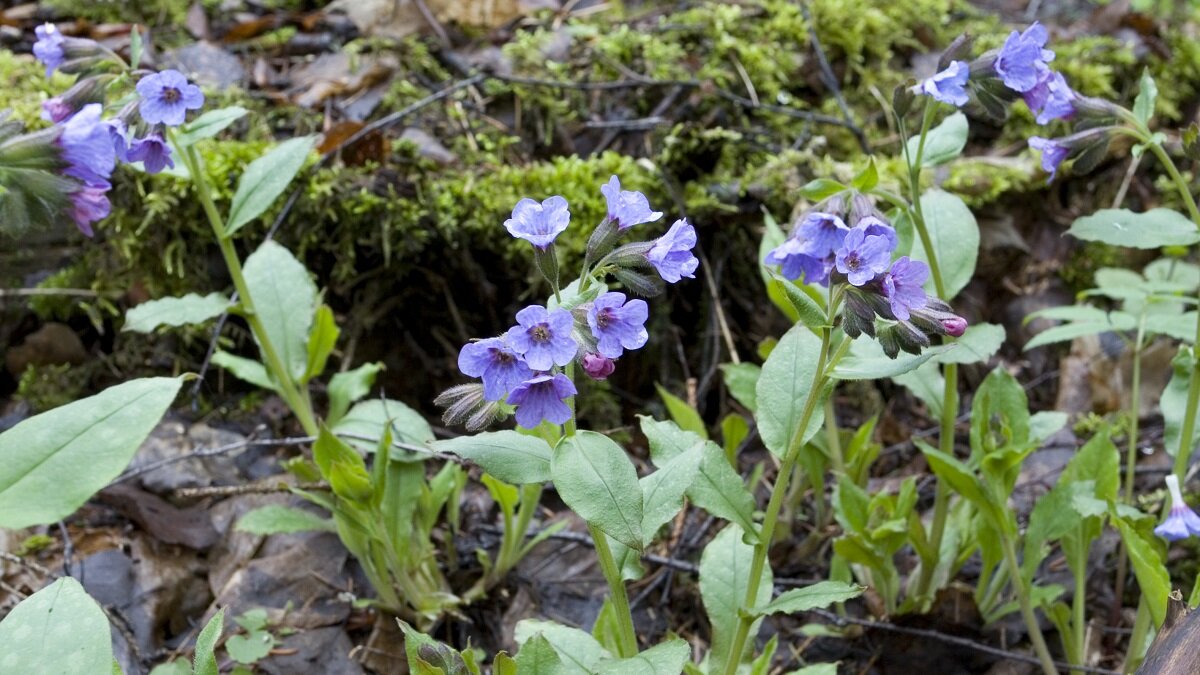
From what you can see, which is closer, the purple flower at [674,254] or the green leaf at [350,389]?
the purple flower at [674,254]

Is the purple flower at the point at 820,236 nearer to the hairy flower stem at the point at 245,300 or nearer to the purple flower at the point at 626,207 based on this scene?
the purple flower at the point at 626,207

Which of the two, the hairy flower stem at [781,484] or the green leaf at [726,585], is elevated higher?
the hairy flower stem at [781,484]

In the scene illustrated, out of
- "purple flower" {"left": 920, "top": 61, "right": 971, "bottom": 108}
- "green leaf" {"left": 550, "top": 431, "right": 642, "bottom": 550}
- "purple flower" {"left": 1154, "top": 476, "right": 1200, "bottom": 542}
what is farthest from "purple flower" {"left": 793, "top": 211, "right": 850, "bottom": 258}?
"purple flower" {"left": 1154, "top": 476, "right": 1200, "bottom": 542}

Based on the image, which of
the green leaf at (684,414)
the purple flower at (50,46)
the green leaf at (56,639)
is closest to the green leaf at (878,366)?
the green leaf at (684,414)

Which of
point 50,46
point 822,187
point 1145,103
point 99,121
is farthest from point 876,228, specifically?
point 50,46

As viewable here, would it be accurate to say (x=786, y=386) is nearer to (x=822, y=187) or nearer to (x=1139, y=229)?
(x=822, y=187)

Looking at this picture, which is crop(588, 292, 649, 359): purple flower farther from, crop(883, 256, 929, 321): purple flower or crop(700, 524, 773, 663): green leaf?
crop(700, 524, 773, 663): green leaf
